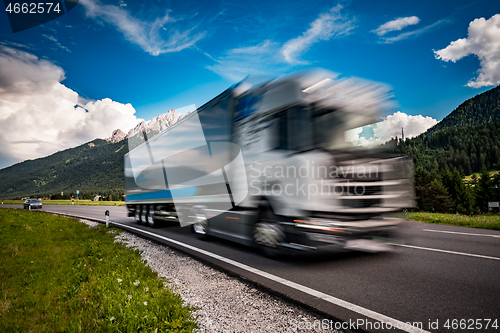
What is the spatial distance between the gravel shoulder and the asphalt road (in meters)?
0.24

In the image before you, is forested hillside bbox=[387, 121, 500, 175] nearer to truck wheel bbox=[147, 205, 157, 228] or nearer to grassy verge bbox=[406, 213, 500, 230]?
grassy verge bbox=[406, 213, 500, 230]

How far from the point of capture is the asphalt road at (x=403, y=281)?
295 centimetres

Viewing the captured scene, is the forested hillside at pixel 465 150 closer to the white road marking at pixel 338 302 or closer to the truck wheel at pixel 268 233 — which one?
the truck wheel at pixel 268 233

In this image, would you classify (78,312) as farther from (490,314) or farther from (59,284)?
(490,314)

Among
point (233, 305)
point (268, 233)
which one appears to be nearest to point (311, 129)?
point (268, 233)

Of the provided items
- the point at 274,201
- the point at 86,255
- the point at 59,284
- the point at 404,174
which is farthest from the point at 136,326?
the point at 404,174

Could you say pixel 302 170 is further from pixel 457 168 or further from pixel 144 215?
pixel 457 168

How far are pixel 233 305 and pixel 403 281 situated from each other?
2.51m

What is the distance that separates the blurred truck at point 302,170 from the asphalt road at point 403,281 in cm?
44

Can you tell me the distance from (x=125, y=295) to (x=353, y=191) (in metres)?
3.70

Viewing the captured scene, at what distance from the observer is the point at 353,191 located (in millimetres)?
4418

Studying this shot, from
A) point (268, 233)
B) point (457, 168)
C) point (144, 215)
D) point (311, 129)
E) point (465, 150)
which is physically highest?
point (465, 150)

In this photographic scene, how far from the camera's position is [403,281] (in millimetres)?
3916

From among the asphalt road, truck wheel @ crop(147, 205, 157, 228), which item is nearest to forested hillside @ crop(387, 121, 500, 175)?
truck wheel @ crop(147, 205, 157, 228)
